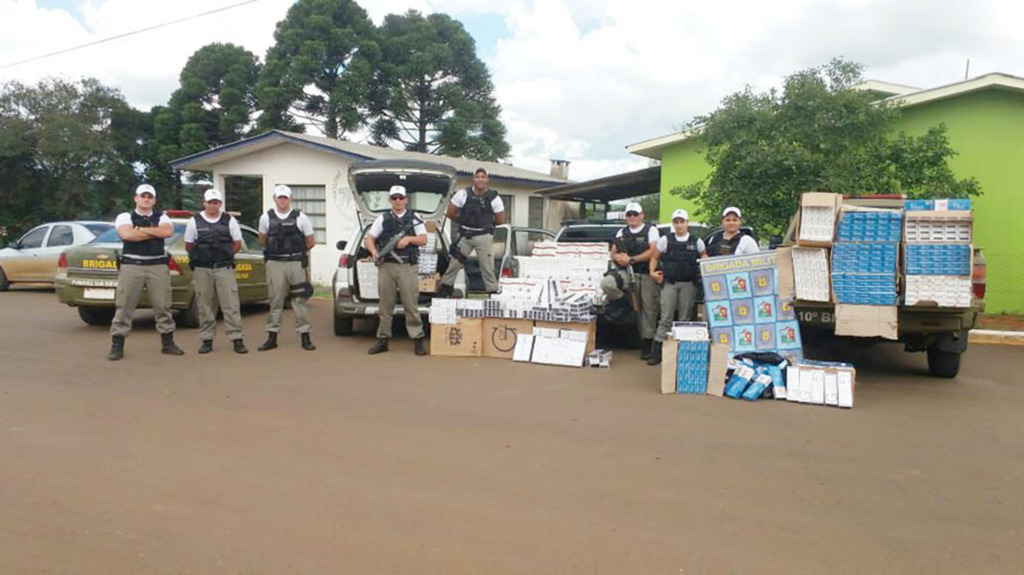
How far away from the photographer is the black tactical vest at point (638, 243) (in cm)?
839

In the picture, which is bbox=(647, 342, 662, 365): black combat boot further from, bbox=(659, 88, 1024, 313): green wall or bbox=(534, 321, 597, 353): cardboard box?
bbox=(659, 88, 1024, 313): green wall

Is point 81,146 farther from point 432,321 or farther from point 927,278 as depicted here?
point 927,278

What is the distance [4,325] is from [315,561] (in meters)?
9.77

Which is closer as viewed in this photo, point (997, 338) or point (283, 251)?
point (283, 251)

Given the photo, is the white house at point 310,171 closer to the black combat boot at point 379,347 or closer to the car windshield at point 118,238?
the car windshield at point 118,238

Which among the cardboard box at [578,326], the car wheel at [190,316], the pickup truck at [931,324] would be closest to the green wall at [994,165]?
the cardboard box at [578,326]

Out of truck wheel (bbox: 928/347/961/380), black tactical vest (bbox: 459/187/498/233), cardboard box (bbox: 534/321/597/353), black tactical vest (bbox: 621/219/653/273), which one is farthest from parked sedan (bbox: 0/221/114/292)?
truck wheel (bbox: 928/347/961/380)

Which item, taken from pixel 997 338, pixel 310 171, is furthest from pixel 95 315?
pixel 997 338

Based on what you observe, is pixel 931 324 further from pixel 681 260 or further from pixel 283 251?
pixel 283 251

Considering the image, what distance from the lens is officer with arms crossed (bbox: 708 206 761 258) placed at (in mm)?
7634

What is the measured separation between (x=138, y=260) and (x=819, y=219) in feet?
23.3

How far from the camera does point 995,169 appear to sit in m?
12.2

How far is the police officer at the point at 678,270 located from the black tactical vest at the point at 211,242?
16.3ft

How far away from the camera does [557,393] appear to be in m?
6.68
